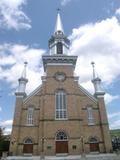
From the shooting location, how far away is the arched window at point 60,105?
30761 millimetres

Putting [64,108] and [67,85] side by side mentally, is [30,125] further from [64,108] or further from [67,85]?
[67,85]

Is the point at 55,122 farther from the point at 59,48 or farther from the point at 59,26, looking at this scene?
the point at 59,26

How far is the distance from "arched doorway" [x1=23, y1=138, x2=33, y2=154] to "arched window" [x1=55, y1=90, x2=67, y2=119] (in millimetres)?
5698

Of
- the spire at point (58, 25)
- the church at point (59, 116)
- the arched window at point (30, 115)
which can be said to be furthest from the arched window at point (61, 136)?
the spire at point (58, 25)

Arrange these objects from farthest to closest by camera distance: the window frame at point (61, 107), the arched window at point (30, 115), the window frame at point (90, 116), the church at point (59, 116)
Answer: the window frame at point (90, 116)
the window frame at point (61, 107)
the arched window at point (30, 115)
the church at point (59, 116)

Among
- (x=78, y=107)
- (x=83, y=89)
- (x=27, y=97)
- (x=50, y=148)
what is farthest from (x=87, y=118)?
(x=27, y=97)

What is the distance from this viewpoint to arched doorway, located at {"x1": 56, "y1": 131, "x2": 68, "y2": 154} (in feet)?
93.9

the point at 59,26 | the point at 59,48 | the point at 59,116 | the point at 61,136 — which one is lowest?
the point at 61,136

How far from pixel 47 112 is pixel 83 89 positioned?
7.92 m

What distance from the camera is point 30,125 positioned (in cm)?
2992

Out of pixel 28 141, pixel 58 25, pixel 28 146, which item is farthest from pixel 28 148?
pixel 58 25

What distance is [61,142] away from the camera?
95.1ft

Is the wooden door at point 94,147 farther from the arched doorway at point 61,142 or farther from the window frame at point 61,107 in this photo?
the window frame at point 61,107

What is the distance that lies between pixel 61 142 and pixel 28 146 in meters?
5.06
